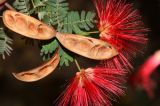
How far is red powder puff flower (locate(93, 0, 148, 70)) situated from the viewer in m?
1.42

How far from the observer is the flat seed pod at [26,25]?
4.23ft

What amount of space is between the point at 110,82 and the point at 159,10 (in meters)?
1.80

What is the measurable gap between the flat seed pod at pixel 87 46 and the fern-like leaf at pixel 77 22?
0.07 metres

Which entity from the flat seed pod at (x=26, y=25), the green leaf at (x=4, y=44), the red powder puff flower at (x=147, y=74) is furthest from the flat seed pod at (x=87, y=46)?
the red powder puff flower at (x=147, y=74)

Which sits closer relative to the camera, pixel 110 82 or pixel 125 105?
pixel 110 82

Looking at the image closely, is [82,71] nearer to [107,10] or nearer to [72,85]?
[72,85]

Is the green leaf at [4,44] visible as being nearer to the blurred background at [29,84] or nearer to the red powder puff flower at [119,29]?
the red powder puff flower at [119,29]

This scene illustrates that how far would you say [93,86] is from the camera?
1.42m

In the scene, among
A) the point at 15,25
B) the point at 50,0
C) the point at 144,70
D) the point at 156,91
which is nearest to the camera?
the point at 15,25

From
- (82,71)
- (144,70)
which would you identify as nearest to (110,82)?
(82,71)

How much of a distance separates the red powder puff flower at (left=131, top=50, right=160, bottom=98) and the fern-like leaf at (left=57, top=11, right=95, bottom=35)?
50.0 inches

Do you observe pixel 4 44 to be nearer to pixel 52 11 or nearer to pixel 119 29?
pixel 52 11

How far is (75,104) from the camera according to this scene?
4.77 ft

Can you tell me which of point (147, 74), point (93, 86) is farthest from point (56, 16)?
point (147, 74)
